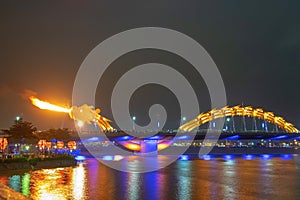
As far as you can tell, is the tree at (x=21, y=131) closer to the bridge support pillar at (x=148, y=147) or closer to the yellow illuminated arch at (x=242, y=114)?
the bridge support pillar at (x=148, y=147)

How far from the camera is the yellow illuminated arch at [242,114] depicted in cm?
13725

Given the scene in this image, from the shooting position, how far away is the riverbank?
4335 cm

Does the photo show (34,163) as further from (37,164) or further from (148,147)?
(148,147)

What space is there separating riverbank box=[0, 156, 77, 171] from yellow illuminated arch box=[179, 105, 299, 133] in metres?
81.8

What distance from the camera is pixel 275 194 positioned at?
27688 millimetres

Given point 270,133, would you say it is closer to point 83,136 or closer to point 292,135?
point 292,135

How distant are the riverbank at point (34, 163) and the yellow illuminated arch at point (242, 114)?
81.8 m

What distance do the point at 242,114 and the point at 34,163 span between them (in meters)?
107

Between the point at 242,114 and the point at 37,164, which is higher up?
the point at 242,114

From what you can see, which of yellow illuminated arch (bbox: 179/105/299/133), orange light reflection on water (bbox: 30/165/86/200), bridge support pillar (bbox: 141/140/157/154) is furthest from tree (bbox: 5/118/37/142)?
yellow illuminated arch (bbox: 179/105/299/133)

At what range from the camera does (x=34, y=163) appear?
47.2 meters

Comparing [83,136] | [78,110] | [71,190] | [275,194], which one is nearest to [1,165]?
[71,190]

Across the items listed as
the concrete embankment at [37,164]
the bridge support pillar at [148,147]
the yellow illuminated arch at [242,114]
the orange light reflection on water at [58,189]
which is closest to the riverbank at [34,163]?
the concrete embankment at [37,164]

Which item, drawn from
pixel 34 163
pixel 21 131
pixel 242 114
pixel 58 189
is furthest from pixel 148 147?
pixel 58 189
